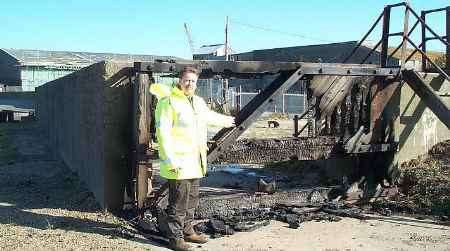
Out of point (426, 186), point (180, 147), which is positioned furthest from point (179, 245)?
point (426, 186)

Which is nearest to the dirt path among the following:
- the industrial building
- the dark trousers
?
the dark trousers

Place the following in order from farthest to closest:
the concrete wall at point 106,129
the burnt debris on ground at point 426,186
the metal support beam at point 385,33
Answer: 1. the metal support beam at point 385,33
2. the burnt debris on ground at point 426,186
3. the concrete wall at point 106,129

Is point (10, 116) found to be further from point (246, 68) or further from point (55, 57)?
point (55, 57)

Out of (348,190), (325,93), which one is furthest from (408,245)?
(325,93)

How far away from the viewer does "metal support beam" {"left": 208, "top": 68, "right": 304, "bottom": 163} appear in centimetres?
700

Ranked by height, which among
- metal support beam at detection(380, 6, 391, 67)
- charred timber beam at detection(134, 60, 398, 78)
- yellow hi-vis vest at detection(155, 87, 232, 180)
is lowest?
yellow hi-vis vest at detection(155, 87, 232, 180)

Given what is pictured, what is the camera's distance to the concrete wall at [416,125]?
29.2 ft

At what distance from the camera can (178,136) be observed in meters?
5.80

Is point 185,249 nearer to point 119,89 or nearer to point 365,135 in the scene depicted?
point 119,89

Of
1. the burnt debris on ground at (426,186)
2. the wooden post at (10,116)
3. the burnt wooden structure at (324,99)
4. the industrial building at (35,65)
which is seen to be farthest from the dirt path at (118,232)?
the industrial building at (35,65)

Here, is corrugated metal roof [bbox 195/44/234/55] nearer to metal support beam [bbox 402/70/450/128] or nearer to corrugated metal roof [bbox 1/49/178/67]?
corrugated metal roof [bbox 1/49/178/67]

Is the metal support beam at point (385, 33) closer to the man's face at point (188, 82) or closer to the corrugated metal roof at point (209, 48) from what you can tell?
the man's face at point (188, 82)

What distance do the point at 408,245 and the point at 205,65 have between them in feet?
10.6

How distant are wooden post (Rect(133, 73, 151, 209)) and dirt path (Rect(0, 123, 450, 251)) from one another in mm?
541
